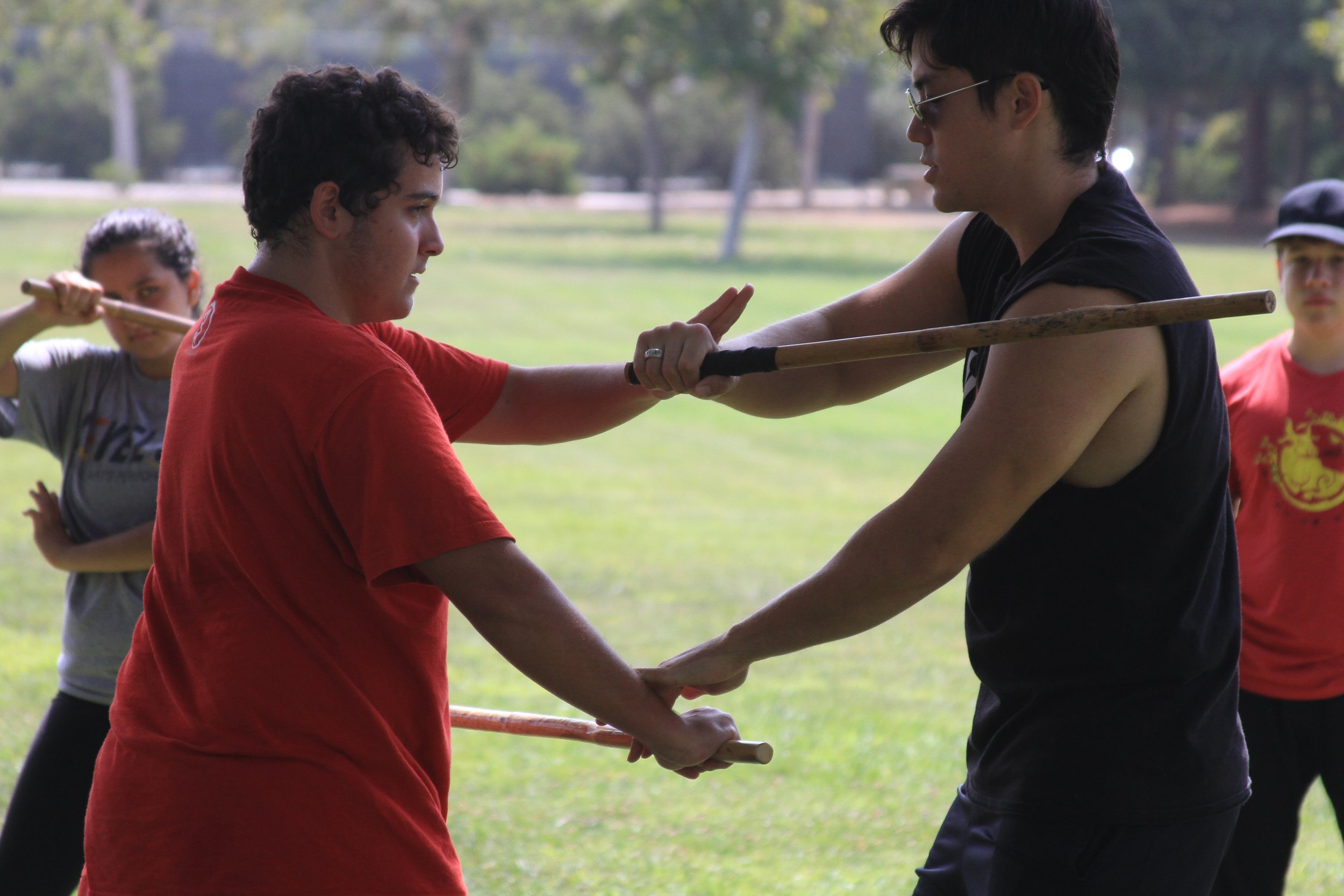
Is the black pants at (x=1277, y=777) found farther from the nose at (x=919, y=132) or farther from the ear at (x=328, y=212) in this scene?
the ear at (x=328, y=212)

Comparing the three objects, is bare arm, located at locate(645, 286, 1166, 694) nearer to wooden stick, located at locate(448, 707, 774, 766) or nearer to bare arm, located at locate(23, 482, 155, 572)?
wooden stick, located at locate(448, 707, 774, 766)

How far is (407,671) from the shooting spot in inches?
89.7

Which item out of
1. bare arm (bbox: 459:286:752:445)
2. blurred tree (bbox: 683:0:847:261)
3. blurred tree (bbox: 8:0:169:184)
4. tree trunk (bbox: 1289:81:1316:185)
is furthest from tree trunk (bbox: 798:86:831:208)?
bare arm (bbox: 459:286:752:445)

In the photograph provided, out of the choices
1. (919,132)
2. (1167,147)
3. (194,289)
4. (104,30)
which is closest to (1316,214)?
(919,132)

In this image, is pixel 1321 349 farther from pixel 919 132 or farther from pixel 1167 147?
pixel 1167 147

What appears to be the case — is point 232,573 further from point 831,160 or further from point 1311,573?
point 831,160

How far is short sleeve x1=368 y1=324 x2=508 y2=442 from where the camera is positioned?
9.48 ft

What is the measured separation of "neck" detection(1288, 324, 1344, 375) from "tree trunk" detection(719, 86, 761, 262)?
3001 cm

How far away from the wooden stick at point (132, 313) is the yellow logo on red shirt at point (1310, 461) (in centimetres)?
307

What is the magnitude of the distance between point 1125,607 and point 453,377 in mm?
1427

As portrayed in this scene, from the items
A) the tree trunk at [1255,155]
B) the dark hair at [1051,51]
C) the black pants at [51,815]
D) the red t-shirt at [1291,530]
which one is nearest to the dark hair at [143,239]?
the black pants at [51,815]

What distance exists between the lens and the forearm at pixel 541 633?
2.17 meters

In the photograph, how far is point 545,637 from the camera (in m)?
2.27

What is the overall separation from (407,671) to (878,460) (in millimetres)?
12218
